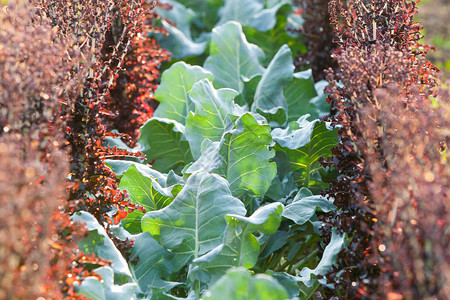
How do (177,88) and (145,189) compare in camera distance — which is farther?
(177,88)

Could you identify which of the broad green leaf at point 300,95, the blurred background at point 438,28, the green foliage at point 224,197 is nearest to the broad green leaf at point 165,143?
the green foliage at point 224,197

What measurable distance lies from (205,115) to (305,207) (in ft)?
2.62

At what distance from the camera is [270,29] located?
16.4 ft

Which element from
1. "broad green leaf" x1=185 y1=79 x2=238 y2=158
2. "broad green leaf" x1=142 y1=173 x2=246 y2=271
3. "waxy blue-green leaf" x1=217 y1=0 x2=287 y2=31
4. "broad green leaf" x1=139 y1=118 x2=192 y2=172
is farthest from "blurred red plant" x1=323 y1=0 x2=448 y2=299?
"waxy blue-green leaf" x1=217 y1=0 x2=287 y2=31

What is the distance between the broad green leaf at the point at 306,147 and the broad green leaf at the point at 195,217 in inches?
20.9

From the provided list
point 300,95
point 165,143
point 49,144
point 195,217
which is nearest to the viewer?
point 49,144

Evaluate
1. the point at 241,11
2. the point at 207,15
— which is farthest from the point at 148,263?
the point at 207,15

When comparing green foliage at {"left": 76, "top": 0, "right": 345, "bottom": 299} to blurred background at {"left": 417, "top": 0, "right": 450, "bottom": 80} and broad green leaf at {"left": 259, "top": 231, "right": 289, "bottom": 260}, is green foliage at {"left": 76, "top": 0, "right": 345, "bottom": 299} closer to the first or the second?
broad green leaf at {"left": 259, "top": 231, "right": 289, "bottom": 260}

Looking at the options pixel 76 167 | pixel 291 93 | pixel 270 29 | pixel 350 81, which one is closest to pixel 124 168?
pixel 76 167

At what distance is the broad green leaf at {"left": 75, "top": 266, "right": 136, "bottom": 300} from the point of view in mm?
1920

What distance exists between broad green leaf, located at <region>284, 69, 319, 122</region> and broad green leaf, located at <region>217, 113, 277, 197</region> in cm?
119

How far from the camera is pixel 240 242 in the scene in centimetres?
237

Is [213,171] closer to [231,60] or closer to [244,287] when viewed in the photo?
[244,287]

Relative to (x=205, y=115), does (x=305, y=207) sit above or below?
below
